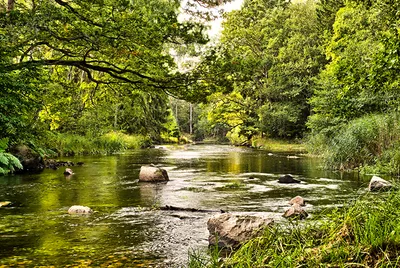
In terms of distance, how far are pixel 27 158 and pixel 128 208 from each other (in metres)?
10.6

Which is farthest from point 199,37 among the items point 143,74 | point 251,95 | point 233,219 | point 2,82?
point 251,95

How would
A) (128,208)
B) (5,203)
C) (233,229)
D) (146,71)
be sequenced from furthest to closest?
(146,71)
(5,203)
(128,208)
(233,229)

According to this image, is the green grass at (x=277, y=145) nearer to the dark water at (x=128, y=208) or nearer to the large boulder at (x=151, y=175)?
the dark water at (x=128, y=208)

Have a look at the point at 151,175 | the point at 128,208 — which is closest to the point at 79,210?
the point at 128,208

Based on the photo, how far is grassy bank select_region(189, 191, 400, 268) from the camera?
4078mm

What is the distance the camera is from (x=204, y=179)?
16.5 m

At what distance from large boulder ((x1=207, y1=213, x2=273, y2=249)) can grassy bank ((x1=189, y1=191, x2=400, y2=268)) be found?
1.04 meters

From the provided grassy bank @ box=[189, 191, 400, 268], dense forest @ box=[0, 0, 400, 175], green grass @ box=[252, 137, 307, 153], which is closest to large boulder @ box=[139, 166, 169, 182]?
dense forest @ box=[0, 0, 400, 175]

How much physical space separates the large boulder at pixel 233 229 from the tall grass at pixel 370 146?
35.6 feet

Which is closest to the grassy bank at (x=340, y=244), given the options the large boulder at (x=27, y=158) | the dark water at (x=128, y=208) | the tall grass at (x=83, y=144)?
the dark water at (x=128, y=208)

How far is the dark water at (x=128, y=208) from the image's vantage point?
6543 millimetres

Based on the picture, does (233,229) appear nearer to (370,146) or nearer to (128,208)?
(128,208)

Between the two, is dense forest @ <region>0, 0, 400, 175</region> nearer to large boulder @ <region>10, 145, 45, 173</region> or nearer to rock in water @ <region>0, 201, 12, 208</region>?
rock in water @ <region>0, 201, 12, 208</region>

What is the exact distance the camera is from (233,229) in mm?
6637
